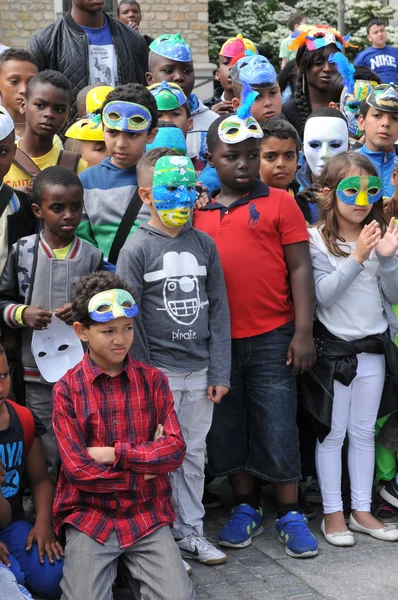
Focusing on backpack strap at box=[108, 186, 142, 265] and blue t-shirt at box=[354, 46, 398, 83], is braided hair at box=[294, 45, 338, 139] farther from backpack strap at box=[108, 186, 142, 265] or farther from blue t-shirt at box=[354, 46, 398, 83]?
blue t-shirt at box=[354, 46, 398, 83]

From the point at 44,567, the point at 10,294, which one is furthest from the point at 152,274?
the point at 44,567

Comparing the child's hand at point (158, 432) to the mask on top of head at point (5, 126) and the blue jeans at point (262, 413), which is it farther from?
the mask on top of head at point (5, 126)

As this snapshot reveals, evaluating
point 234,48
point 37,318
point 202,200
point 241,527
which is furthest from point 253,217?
point 234,48

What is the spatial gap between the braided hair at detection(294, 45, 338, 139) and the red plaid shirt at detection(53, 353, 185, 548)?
3.19 meters

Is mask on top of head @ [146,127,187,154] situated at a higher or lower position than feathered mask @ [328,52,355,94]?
lower

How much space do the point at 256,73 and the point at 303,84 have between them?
82 cm

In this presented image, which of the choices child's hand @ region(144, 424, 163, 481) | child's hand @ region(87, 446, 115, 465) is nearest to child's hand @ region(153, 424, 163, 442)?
child's hand @ region(144, 424, 163, 481)

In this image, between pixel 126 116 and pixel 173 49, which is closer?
pixel 126 116

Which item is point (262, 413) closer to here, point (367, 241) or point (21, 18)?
point (367, 241)

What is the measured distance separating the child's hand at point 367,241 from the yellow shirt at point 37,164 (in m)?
1.65

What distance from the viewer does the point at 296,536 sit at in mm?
4574

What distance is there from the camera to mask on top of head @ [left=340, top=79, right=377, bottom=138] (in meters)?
6.51

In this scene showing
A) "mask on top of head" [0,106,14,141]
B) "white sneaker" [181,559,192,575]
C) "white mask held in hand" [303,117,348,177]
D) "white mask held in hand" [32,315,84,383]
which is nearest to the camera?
"white sneaker" [181,559,192,575]

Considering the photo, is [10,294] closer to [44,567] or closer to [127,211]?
[127,211]
